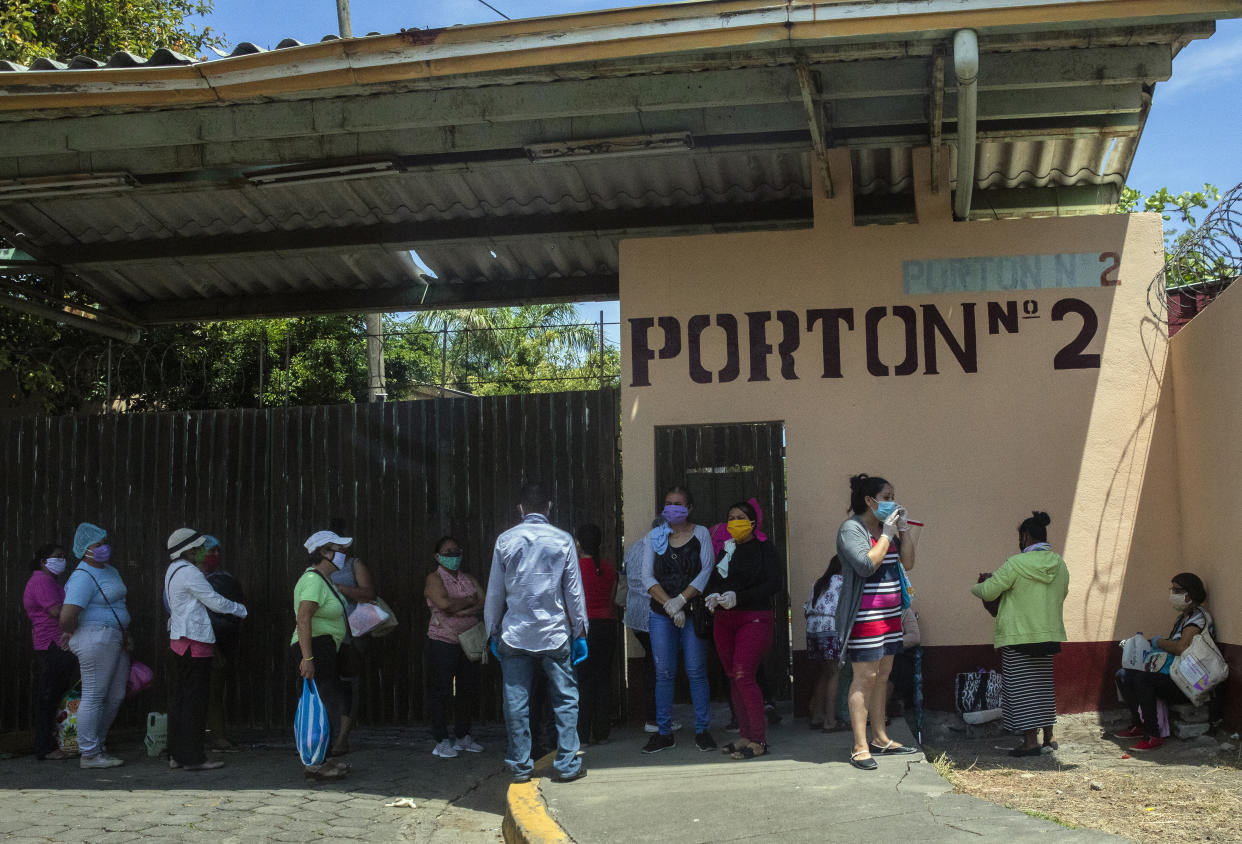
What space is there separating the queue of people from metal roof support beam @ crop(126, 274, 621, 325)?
107 inches

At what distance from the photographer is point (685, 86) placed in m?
6.70

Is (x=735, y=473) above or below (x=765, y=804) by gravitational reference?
above

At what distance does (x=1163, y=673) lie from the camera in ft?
23.3

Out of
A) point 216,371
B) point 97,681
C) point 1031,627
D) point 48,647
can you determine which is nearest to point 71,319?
point 48,647

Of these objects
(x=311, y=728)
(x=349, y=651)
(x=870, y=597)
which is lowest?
(x=311, y=728)

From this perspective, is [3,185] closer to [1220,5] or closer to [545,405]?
[545,405]

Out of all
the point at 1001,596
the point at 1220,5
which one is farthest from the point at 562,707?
the point at 1220,5

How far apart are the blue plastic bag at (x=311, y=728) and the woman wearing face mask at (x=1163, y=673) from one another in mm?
5021

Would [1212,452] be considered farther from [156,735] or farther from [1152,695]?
[156,735]

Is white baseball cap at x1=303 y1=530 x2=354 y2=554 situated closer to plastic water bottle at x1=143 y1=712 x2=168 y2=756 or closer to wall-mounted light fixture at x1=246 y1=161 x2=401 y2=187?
plastic water bottle at x1=143 y1=712 x2=168 y2=756

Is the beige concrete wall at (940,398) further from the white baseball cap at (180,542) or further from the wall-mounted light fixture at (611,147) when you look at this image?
the white baseball cap at (180,542)

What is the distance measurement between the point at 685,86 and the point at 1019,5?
188cm

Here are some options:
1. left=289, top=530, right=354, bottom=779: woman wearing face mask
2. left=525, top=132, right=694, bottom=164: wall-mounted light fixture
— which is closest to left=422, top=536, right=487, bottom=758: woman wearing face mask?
left=289, top=530, right=354, bottom=779: woman wearing face mask

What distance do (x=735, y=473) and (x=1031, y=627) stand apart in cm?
246
